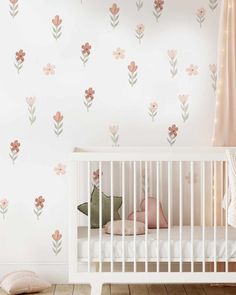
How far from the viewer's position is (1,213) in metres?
4.54

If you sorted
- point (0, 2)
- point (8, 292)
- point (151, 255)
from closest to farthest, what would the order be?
point (151, 255) < point (8, 292) < point (0, 2)

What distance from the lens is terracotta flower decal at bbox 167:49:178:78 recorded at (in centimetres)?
457

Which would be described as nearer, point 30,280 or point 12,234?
point 30,280

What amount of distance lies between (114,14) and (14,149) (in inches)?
42.6

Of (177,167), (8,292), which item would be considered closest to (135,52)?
(177,167)

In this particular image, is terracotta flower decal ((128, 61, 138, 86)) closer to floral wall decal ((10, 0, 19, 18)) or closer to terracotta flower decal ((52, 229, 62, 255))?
floral wall decal ((10, 0, 19, 18))

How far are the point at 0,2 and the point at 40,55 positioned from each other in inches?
16.7

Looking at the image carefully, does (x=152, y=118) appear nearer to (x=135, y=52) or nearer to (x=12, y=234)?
(x=135, y=52)

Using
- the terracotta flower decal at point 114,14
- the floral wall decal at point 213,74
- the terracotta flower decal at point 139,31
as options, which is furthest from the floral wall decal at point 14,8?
the floral wall decal at point 213,74

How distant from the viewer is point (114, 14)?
4.53 m

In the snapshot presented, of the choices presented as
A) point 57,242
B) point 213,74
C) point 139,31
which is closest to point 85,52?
point 139,31

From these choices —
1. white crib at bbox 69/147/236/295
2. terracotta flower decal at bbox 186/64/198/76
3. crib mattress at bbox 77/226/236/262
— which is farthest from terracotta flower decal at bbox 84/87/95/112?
crib mattress at bbox 77/226/236/262

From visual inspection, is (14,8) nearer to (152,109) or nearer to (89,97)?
(89,97)

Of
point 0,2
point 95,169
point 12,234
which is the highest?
point 0,2
